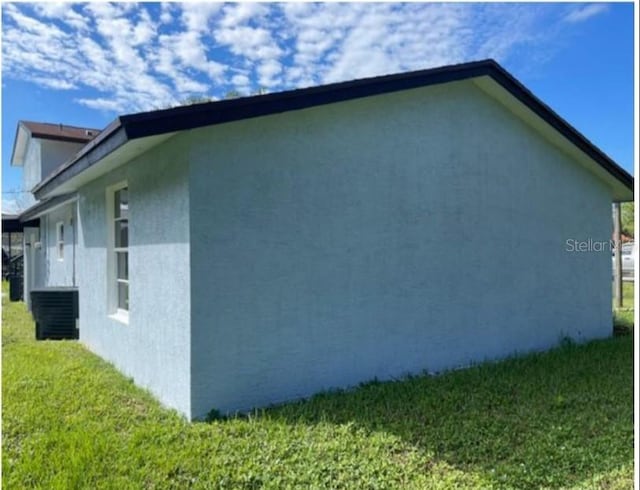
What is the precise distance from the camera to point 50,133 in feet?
51.7

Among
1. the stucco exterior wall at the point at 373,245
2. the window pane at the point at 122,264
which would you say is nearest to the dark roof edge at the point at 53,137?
the window pane at the point at 122,264

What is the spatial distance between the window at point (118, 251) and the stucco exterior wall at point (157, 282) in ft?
0.48

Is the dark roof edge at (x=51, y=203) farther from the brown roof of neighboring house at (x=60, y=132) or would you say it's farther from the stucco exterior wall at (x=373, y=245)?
the stucco exterior wall at (x=373, y=245)

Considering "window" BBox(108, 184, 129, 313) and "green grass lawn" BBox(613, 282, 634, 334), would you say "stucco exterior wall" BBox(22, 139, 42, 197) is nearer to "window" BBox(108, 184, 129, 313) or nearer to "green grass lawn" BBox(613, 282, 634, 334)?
"window" BBox(108, 184, 129, 313)

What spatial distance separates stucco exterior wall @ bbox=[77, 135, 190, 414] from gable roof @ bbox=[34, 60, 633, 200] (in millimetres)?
417

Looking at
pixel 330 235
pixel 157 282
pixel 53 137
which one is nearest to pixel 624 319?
pixel 330 235

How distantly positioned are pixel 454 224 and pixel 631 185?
496 cm

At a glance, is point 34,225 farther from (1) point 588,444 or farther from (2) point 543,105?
(1) point 588,444

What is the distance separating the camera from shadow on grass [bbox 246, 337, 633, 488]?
4086 mm

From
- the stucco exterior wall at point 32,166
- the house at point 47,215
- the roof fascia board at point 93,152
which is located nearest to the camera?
the roof fascia board at point 93,152

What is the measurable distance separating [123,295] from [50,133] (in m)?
10.9

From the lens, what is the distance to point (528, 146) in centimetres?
843

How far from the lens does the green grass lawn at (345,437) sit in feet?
12.5

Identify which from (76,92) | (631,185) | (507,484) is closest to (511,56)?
(631,185)
